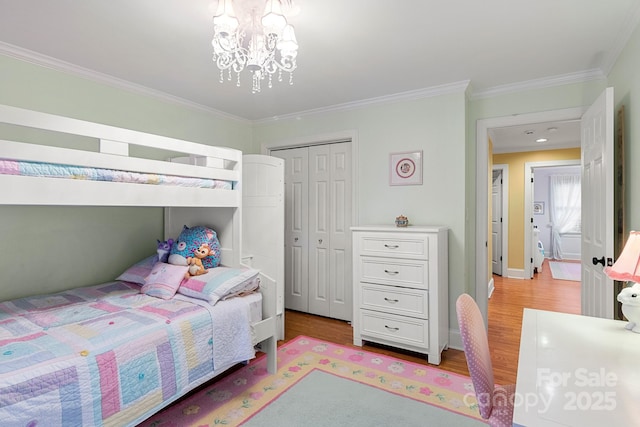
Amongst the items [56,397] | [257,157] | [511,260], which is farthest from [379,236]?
[511,260]

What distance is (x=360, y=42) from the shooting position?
221 centimetres

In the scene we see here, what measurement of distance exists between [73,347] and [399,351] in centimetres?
240

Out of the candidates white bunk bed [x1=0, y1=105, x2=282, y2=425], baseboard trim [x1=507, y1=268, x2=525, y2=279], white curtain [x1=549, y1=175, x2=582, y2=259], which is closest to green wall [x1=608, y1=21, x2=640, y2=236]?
white bunk bed [x1=0, y1=105, x2=282, y2=425]

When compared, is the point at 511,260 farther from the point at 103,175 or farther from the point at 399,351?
the point at 103,175

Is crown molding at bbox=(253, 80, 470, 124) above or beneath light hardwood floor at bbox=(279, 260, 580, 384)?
above

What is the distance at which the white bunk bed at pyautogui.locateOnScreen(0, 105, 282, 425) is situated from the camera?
4.94 feet

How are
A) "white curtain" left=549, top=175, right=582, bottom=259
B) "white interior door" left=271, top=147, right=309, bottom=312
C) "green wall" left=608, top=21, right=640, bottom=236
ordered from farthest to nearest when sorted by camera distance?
"white curtain" left=549, top=175, right=582, bottom=259 < "white interior door" left=271, top=147, right=309, bottom=312 < "green wall" left=608, top=21, right=640, bottom=236

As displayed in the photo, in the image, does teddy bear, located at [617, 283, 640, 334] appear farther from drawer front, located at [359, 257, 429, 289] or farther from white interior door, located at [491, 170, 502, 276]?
white interior door, located at [491, 170, 502, 276]

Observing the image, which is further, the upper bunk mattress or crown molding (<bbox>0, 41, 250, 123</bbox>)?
crown molding (<bbox>0, 41, 250, 123</bbox>)

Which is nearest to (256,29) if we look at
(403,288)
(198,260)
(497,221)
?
(198,260)

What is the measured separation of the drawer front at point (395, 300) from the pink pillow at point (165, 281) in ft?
5.07

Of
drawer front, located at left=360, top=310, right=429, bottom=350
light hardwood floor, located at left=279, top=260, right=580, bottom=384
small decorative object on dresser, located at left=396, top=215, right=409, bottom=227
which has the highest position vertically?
small decorative object on dresser, located at left=396, top=215, right=409, bottom=227

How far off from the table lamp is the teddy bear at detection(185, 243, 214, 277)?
2.37m

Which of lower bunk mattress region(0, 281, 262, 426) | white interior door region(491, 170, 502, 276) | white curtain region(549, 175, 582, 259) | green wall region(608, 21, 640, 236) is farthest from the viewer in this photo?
white curtain region(549, 175, 582, 259)
